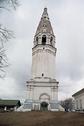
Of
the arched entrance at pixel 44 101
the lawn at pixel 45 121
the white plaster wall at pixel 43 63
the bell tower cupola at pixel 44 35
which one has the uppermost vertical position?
the bell tower cupola at pixel 44 35

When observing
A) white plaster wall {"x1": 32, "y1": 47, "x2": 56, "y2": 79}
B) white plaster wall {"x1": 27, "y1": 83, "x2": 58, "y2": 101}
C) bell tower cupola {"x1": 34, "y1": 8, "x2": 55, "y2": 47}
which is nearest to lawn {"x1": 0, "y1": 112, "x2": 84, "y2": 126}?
white plaster wall {"x1": 27, "y1": 83, "x2": 58, "y2": 101}

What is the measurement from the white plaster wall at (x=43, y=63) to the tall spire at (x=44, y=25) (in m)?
6.51

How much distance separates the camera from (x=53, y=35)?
185ft

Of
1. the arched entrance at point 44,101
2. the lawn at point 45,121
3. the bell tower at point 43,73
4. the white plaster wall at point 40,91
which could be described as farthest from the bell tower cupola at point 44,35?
the lawn at point 45,121

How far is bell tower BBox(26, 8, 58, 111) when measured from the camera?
46.7 meters

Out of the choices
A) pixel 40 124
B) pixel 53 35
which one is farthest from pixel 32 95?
pixel 40 124

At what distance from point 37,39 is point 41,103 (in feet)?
64.4

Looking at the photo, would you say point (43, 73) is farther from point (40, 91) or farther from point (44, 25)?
point (44, 25)

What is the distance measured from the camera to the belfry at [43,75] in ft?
153

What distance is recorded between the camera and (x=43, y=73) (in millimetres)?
49938

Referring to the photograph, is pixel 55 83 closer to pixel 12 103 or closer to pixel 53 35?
pixel 53 35

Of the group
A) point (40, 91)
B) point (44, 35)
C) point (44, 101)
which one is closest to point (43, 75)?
point (40, 91)

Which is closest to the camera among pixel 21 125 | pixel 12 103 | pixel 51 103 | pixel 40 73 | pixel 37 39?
pixel 21 125

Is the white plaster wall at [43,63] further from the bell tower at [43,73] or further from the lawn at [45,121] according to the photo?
the lawn at [45,121]
